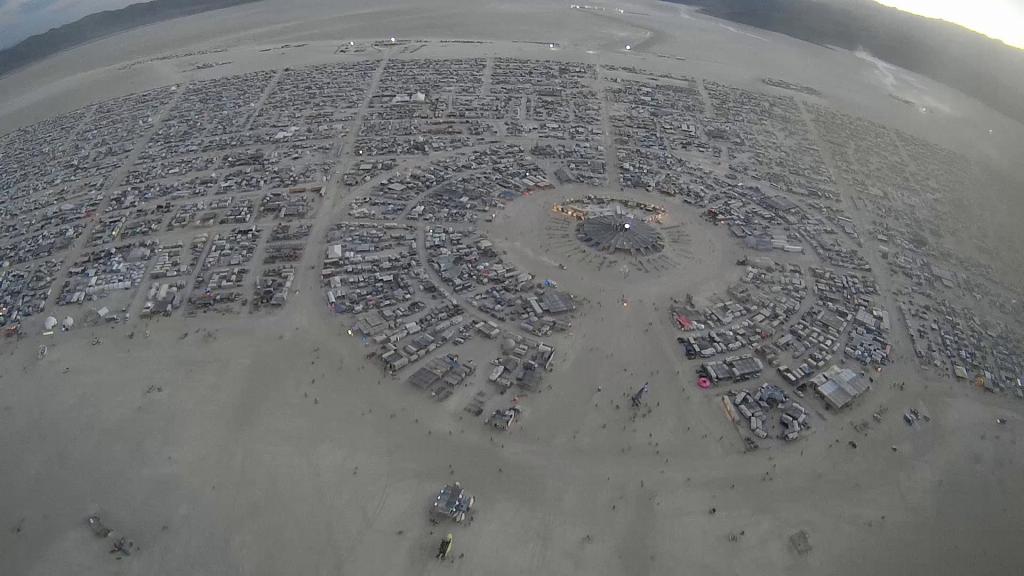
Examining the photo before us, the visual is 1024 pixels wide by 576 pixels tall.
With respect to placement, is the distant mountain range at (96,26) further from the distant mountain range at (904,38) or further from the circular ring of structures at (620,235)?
the distant mountain range at (904,38)

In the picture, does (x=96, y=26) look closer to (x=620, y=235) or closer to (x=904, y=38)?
(x=620, y=235)

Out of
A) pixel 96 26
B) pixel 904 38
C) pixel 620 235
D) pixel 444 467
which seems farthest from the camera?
pixel 96 26

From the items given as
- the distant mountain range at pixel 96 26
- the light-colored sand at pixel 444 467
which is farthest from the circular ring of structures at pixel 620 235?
the distant mountain range at pixel 96 26

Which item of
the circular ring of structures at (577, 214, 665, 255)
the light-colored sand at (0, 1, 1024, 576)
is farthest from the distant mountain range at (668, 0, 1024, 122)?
the light-colored sand at (0, 1, 1024, 576)

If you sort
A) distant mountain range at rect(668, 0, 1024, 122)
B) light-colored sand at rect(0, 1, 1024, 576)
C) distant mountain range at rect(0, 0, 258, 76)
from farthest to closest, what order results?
distant mountain range at rect(0, 0, 258, 76) < distant mountain range at rect(668, 0, 1024, 122) < light-colored sand at rect(0, 1, 1024, 576)

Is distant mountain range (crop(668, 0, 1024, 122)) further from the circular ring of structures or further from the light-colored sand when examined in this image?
the light-colored sand

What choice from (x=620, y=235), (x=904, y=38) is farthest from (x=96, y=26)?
(x=904, y=38)

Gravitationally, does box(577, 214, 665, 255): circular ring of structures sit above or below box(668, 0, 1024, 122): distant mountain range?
below

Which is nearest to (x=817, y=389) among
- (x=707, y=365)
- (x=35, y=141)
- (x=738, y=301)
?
(x=707, y=365)
